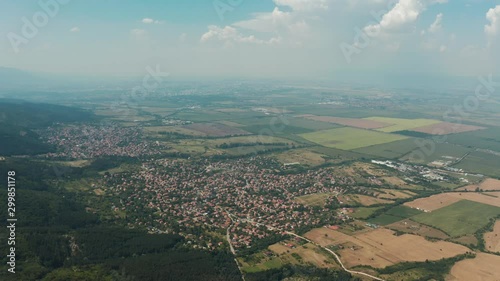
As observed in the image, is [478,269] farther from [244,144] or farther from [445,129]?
[445,129]

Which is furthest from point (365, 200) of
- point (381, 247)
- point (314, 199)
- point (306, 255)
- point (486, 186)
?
point (486, 186)

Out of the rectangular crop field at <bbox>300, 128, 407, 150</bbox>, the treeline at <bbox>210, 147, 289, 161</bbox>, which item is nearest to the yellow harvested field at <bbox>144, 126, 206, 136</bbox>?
the treeline at <bbox>210, 147, 289, 161</bbox>

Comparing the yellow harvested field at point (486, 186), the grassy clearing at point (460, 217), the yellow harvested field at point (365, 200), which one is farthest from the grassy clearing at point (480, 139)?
the yellow harvested field at point (365, 200)

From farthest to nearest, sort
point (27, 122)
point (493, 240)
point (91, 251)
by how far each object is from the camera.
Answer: point (27, 122), point (493, 240), point (91, 251)

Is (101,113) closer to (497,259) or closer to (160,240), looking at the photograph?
(160,240)

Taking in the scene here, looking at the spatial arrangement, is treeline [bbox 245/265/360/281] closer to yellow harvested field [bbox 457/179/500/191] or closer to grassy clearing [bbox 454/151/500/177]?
yellow harvested field [bbox 457/179/500/191]

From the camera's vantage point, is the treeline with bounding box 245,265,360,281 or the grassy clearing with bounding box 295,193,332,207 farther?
the grassy clearing with bounding box 295,193,332,207

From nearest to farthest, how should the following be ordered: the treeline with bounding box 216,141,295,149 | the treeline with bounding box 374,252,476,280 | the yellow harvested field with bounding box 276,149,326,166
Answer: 1. the treeline with bounding box 374,252,476,280
2. the yellow harvested field with bounding box 276,149,326,166
3. the treeline with bounding box 216,141,295,149
